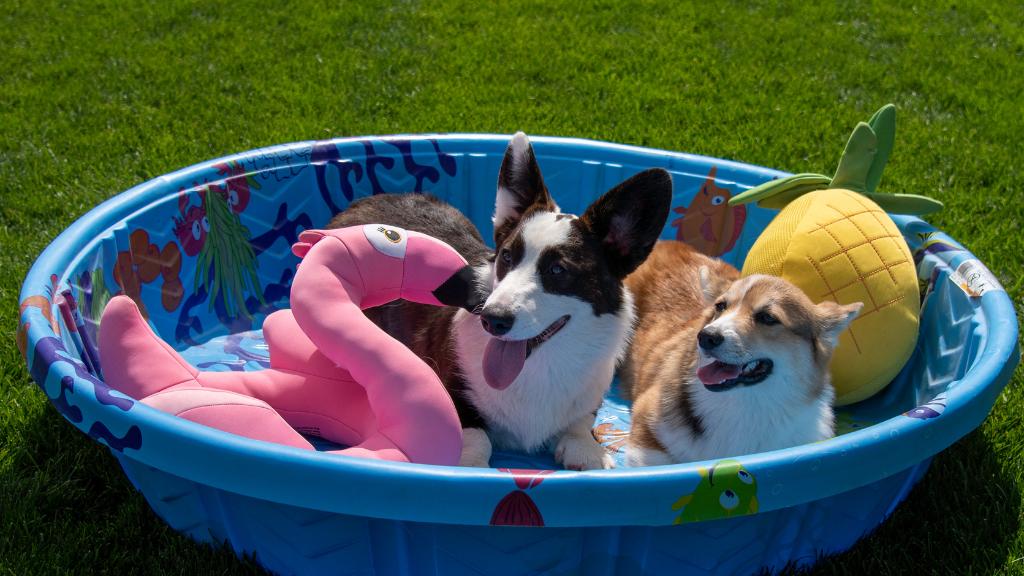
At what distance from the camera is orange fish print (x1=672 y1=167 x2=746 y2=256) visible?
4406mm

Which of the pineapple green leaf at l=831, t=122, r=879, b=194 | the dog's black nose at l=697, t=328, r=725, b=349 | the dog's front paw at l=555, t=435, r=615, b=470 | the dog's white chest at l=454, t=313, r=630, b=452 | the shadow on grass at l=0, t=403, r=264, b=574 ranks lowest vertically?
the dog's front paw at l=555, t=435, r=615, b=470

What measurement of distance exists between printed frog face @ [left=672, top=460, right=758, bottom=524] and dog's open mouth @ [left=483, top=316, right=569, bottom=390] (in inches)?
33.1

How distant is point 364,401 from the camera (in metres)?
3.07

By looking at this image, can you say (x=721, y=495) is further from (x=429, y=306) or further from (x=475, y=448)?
(x=429, y=306)

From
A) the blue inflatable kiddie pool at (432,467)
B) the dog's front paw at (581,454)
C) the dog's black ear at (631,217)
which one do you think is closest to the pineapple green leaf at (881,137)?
the blue inflatable kiddie pool at (432,467)

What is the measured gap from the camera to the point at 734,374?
9.02ft

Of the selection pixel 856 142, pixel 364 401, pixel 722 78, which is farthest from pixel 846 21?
pixel 364 401

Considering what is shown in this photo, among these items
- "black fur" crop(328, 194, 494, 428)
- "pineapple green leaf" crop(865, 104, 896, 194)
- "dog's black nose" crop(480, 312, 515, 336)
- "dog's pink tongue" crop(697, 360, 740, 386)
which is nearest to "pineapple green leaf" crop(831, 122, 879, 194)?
"pineapple green leaf" crop(865, 104, 896, 194)

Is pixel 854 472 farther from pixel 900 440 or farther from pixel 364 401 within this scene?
pixel 364 401

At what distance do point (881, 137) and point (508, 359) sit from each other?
1.90 metres

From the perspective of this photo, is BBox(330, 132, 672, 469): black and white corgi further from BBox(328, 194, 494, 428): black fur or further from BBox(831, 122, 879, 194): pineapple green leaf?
BBox(831, 122, 879, 194): pineapple green leaf

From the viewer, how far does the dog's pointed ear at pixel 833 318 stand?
279 centimetres

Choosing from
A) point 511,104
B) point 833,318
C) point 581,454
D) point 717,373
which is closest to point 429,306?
point 581,454

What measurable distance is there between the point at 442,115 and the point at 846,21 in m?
4.27
